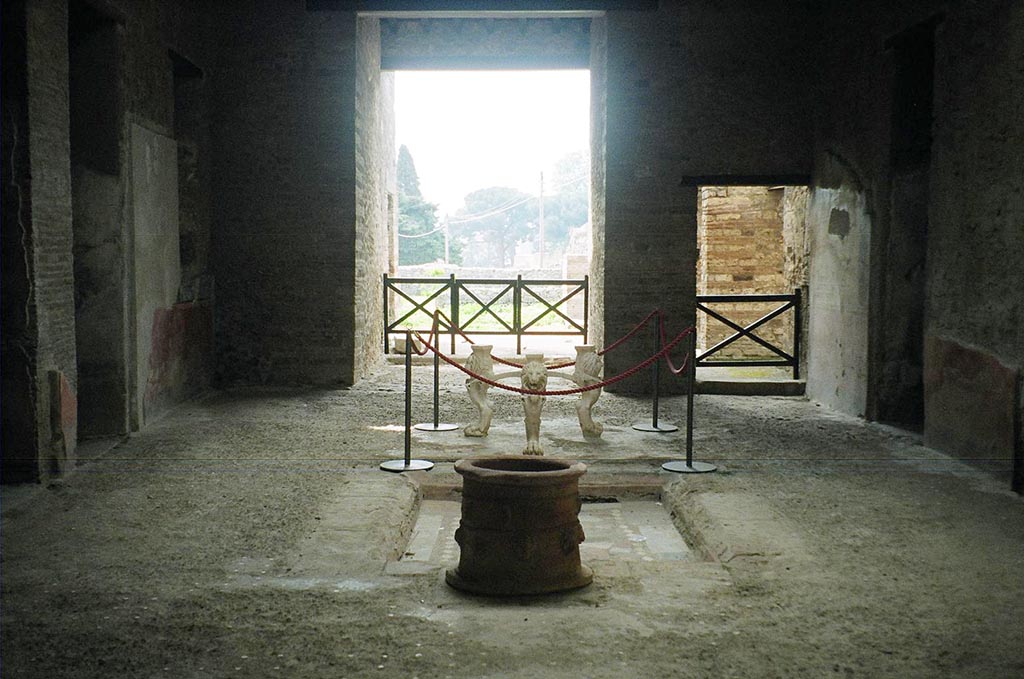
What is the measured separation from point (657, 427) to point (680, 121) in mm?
3848

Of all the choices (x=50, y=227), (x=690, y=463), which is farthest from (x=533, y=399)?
(x=50, y=227)

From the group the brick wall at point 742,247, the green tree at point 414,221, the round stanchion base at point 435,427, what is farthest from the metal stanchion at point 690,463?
the green tree at point 414,221

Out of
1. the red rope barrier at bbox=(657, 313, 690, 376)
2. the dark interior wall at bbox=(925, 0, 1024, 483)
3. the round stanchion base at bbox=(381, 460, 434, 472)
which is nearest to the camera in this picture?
the dark interior wall at bbox=(925, 0, 1024, 483)

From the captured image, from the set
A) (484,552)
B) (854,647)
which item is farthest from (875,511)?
(484,552)

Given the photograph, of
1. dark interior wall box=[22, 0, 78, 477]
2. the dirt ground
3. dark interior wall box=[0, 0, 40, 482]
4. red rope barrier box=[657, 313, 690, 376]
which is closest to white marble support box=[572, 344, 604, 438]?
the dirt ground

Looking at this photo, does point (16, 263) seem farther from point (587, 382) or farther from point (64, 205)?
point (587, 382)

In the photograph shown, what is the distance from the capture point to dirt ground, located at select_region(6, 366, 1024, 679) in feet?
11.6

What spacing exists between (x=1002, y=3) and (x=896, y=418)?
12.2 feet

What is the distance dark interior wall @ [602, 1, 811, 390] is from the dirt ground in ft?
10.7

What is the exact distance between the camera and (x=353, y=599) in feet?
13.5

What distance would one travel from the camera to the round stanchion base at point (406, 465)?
6.64m

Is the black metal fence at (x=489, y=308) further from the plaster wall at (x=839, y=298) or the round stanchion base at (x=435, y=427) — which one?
the plaster wall at (x=839, y=298)

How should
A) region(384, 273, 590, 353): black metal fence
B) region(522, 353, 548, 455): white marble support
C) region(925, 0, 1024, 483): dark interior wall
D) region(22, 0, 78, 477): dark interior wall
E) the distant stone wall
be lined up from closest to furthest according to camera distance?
region(22, 0, 78, 477): dark interior wall → region(925, 0, 1024, 483): dark interior wall → region(522, 353, 548, 455): white marble support → the distant stone wall → region(384, 273, 590, 353): black metal fence

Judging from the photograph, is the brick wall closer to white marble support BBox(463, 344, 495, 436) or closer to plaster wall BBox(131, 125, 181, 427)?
white marble support BBox(463, 344, 495, 436)
